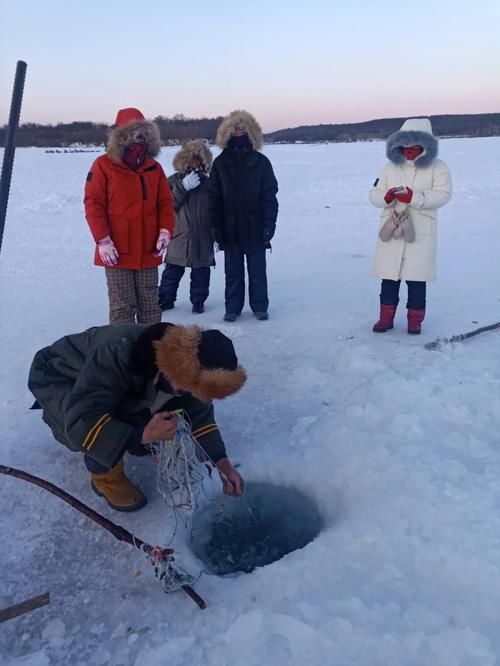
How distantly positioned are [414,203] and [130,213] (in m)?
2.14

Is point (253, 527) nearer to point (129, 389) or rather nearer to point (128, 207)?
point (129, 389)

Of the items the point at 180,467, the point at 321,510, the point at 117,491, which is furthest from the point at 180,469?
the point at 321,510

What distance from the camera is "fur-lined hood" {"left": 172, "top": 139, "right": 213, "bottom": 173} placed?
5.59 m

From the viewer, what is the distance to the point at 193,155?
18.3ft

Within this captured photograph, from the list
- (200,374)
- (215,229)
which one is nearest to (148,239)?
(215,229)

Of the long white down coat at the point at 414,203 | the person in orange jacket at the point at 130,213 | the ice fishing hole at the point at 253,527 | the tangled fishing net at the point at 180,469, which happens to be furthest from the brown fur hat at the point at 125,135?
the ice fishing hole at the point at 253,527

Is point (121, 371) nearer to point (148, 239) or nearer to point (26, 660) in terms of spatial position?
point (26, 660)

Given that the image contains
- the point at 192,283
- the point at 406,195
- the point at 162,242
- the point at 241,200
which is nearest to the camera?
the point at 162,242

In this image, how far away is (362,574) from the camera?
2.38m

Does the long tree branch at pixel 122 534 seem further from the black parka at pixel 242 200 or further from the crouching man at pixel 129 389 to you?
the black parka at pixel 242 200

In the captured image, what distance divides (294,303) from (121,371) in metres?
3.57

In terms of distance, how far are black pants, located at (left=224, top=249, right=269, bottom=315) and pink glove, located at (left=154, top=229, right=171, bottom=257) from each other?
1097 millimetres

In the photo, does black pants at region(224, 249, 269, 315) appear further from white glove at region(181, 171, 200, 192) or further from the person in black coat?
white glove at region(181, 171, 200, 192)

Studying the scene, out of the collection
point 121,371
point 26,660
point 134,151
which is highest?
point 134,151
